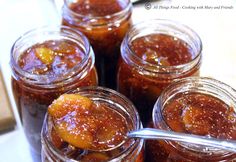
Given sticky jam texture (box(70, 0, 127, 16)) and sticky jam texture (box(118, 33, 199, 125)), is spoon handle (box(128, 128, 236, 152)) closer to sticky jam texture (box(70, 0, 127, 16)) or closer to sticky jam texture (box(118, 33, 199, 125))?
sticky jam texture (box(118, 33, 199, 125))

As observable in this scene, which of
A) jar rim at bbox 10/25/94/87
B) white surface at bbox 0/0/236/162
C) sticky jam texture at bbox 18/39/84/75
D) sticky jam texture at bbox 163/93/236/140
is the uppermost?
jar rim at bbox 10/25/94/87

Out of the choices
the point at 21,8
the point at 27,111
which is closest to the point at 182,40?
the point at 27,111

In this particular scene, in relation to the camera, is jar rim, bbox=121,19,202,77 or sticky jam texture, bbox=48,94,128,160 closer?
sticky jam texture, bbox=48,94,128,160

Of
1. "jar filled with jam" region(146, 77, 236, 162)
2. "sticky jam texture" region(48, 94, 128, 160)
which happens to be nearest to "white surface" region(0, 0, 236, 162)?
"jar filled with jam" region(146, 77, 236, 162)

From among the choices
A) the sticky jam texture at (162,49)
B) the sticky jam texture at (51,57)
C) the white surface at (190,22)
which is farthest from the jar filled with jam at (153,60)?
the white surface at (190,22)

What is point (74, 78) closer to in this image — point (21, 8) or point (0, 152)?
point (0, 152)

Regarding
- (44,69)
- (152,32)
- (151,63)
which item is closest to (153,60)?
(151,63)
